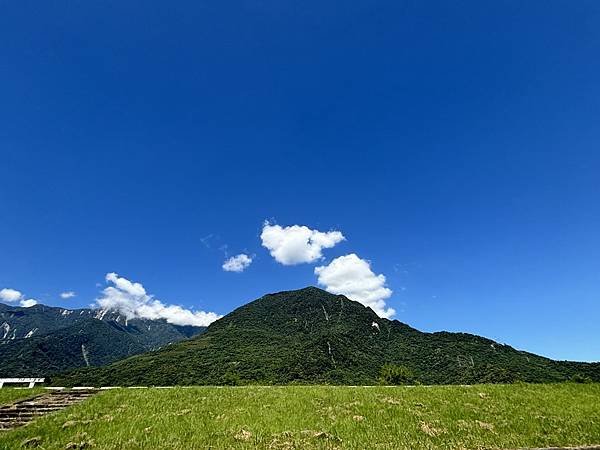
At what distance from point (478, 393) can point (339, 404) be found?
8.24 metres

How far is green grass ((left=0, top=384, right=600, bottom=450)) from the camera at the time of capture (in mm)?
13227

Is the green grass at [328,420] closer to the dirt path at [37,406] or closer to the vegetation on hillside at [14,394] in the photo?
the dirt path at [37,406]

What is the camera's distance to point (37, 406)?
19.2 meters

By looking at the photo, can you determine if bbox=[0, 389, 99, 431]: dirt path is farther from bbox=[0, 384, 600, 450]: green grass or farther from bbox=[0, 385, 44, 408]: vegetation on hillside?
bbox=[0, 384, 600, 450]: green grass

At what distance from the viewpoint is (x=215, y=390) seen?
22641mm

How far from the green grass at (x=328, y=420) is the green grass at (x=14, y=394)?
4.85 m

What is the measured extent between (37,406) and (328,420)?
606 inches

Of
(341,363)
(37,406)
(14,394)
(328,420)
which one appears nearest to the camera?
(328,420)

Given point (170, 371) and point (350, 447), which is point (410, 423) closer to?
point (350, 447)

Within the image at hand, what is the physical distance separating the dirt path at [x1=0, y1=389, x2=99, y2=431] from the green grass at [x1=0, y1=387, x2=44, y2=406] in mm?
836

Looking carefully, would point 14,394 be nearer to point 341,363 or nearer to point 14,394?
point 14,394

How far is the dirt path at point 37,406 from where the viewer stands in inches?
662

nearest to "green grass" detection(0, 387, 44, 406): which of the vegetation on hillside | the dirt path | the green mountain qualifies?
the vegetation on hillside

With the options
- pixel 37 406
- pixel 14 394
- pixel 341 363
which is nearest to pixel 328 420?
pixel 37 406
